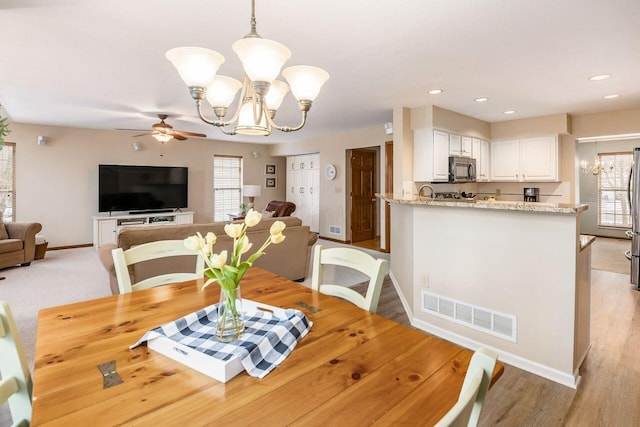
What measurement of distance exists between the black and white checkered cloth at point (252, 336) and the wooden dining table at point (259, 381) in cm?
3

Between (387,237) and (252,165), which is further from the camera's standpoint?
(252,165)

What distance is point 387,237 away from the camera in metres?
6.34

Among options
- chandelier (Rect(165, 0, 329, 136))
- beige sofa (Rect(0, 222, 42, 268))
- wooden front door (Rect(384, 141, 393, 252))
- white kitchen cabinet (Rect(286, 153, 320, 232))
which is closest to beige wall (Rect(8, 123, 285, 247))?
beige sofa (Rect(0, 222, 42, 268))

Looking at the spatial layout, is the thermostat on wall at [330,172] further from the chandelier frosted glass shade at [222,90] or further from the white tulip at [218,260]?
the white tulip at [218,260]

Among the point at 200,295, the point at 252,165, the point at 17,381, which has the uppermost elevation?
the point at 252,165

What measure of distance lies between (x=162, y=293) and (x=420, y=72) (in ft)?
10.00

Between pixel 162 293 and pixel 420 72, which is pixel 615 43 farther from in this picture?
pixel 162 293

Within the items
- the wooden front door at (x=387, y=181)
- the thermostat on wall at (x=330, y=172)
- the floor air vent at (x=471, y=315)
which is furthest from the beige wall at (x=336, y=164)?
the floor air vent at (x=471, y=315)

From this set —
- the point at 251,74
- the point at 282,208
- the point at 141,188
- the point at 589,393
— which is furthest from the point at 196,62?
the point at 141,188

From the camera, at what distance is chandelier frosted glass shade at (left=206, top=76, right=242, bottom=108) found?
6.27 ft

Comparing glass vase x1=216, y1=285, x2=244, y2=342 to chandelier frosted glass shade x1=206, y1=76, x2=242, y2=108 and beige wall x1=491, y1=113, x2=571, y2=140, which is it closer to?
chandelier frosted glass shade x1=206, y1=76, x2=242, y2=108

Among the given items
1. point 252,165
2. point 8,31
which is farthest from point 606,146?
point 8,31

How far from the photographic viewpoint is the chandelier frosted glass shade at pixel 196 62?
1498 millimetres

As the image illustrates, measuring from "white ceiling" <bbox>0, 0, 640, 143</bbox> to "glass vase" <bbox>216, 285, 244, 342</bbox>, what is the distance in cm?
185
